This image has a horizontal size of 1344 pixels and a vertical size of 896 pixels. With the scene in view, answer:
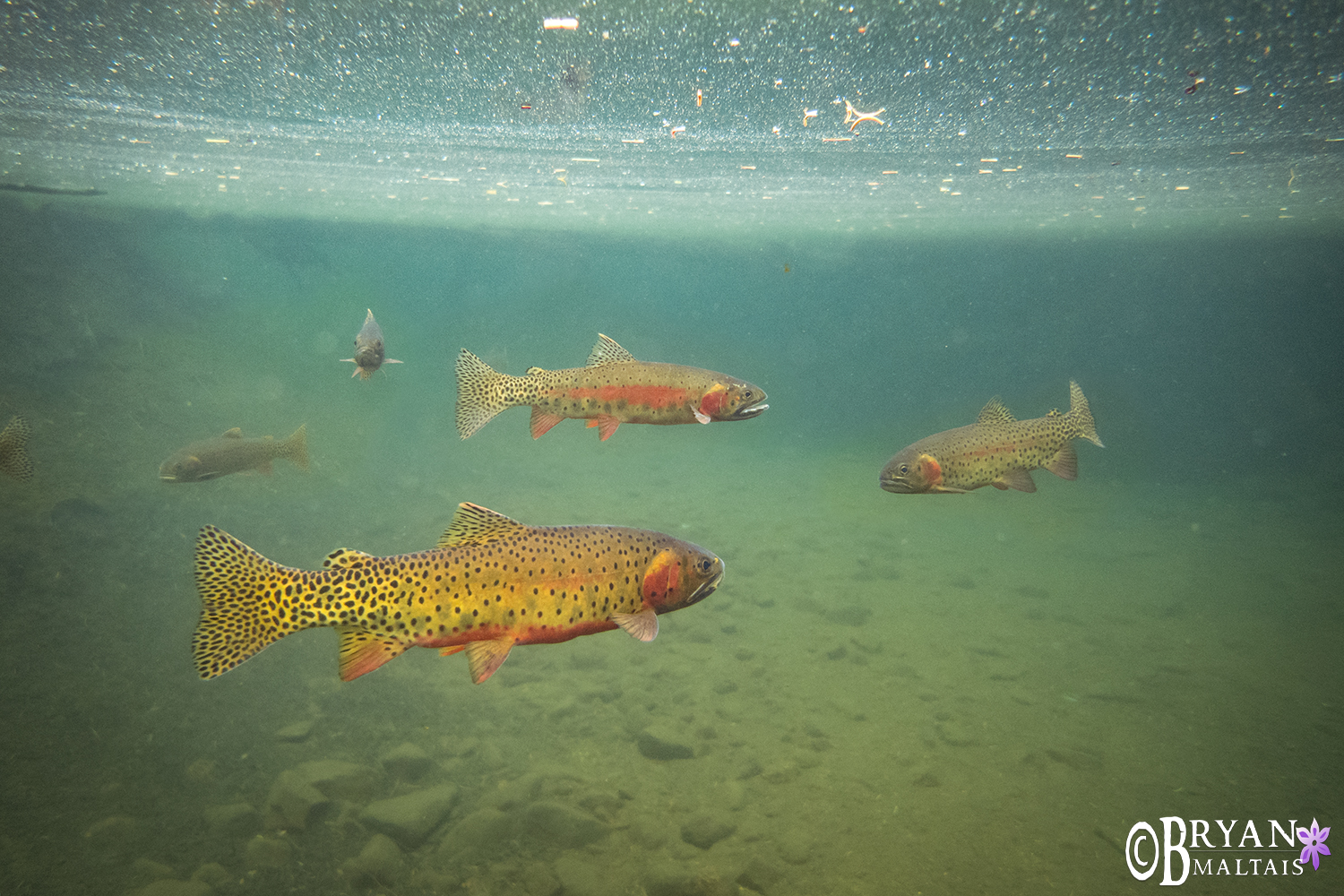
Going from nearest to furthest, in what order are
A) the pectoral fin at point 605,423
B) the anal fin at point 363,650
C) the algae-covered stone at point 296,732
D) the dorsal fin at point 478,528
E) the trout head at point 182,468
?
the anal fin at point 363,650 < the dorsal fin at point 478,528 < the pectoral fin at point 605,423 < the algae-covered stone at point 296,732 < the trout head at point 182,468

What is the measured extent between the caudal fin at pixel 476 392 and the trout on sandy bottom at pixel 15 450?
4818mm

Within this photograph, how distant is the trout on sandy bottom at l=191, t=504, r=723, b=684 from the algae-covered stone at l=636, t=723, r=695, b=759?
11.4ft

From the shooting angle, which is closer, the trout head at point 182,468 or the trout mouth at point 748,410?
the trout mouth at point 748,410

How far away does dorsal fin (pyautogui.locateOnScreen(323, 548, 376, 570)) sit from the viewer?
11.4ft

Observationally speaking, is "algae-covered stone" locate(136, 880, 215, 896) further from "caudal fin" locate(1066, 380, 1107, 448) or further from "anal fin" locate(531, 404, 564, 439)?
"caudal fin" locate(1066, 380, 1107, 448)

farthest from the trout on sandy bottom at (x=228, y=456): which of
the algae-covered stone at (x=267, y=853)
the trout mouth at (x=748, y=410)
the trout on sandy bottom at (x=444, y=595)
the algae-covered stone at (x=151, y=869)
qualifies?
the trout mouth at (x=748, y=410)

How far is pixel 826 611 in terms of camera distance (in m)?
10.2

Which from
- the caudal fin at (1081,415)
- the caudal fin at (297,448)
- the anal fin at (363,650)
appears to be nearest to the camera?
Result: the anal fin at (363,650)

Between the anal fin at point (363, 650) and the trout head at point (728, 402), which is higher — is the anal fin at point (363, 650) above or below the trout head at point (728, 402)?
below

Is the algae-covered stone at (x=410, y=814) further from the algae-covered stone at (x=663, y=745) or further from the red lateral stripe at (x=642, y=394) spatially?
the red lateral stripe at (x=642, y=394)

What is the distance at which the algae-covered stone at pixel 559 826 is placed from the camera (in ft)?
17.3

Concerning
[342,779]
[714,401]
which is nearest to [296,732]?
[342,779]

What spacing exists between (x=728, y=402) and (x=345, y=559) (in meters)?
2.95

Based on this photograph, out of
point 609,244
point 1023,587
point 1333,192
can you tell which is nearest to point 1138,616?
point 1023,587
